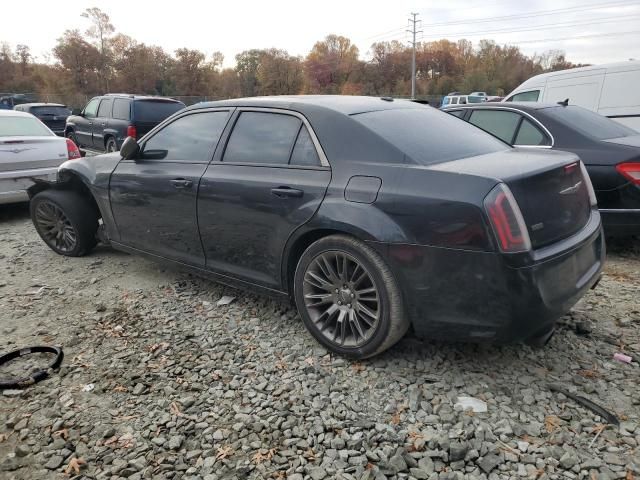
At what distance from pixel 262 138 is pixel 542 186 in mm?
1855

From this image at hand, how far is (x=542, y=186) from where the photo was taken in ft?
8.65

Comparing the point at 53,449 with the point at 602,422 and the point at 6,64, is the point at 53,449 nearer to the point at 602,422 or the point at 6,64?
the point at 602,422

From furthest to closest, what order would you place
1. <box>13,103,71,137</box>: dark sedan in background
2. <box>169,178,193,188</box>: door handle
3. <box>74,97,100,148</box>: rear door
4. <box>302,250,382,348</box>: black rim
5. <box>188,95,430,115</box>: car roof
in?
<box>13,103,71,137</box>: dark sedan in background, <box>74,97,100,148</box>: rear door, <box>169,178,193,188</box>: door handle, <box>188,95,430,115</box>: car roof, <box>302,250,382,348</box>: black rim

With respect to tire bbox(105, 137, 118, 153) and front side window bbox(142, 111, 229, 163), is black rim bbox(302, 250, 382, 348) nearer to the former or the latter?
front side window bbox(142, 111, 229, 163)

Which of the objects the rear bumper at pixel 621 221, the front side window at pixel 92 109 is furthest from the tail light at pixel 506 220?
the front side window at pixel 92 109

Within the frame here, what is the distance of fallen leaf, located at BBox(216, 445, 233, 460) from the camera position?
2.27m

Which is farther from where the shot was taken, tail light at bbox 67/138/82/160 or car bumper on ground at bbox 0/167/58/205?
tail light at bbox 67/138/82/160

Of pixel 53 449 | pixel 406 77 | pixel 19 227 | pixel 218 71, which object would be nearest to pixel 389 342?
pixel 53 449

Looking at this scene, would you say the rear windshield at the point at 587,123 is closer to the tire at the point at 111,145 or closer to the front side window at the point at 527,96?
the front side window at the point at 527,96

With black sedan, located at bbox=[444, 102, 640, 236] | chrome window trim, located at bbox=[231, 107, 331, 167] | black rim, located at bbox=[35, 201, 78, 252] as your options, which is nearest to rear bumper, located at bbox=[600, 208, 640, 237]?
black sedan, located at bbox=[444, 102, 640, 236]

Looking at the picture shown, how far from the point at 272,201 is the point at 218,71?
62.7 meters

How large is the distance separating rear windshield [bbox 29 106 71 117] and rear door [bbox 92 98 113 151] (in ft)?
15.5

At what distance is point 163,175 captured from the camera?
390cm

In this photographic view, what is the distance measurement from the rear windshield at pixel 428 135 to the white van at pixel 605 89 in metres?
5.66
